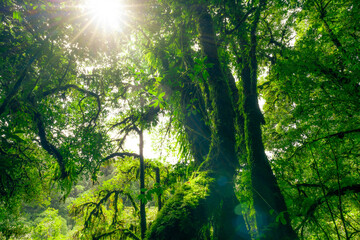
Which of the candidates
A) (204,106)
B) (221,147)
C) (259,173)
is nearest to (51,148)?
(204,106)

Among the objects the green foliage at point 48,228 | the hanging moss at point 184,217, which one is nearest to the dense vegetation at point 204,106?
the hanging moss at point 184,217

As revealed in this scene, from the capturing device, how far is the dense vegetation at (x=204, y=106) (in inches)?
77.2

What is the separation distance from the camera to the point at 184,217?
4.35 ft

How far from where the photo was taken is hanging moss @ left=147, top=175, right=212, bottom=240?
4.03 feet

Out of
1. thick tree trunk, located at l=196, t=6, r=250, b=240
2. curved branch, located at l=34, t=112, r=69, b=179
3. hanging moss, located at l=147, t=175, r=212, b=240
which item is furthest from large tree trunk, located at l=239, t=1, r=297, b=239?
curved branch, located at l=34, t=112, r=69, b=179

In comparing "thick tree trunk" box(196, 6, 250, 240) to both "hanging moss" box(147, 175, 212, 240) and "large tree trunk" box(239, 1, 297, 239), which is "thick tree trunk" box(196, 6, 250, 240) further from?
"large tree trunk" box(239, 1, 297, 239)

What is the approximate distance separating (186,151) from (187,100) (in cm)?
99

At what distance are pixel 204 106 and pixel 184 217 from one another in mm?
1889

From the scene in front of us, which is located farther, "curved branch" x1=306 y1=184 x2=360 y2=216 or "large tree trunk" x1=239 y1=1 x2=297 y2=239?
"large tree trunk" x1=239 y1=1 x2=297 y2=239

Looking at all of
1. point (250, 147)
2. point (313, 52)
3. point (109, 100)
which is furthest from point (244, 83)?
point (109, 100)

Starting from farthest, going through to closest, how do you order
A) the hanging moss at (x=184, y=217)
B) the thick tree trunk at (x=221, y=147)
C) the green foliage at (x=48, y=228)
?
the green foliage at (x=48, y=228)
the thick tree trunk at (x=221, y=147)
the hanging moss at (x=184, y=217)

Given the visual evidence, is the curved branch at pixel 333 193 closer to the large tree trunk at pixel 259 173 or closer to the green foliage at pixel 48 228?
the large tree trunk at pixel 259 173

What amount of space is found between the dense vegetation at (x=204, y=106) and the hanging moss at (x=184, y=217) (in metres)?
0.01

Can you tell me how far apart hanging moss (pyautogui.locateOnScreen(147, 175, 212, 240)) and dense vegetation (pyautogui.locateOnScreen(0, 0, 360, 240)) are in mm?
13
